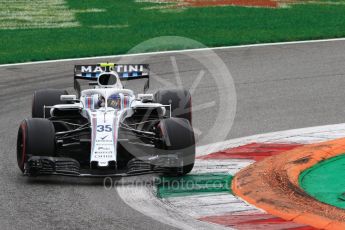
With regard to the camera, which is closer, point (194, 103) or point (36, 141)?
point (36, 141)

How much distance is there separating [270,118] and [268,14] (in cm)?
1045

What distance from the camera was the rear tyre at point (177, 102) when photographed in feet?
47.5

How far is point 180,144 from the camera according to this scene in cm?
1262

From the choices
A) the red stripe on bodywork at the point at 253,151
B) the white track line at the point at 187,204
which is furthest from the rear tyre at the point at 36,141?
the red stripe on bodywork at the point at 253,151

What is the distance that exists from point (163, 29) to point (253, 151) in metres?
10.7

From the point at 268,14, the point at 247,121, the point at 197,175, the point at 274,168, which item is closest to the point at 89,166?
the point at 197,175

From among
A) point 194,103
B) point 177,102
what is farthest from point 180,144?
point 194,103

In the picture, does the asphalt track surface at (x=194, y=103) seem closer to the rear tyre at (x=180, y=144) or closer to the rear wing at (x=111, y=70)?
the rear tyre at (x=180, y=144)

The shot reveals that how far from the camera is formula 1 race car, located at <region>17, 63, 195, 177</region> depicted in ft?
40.8

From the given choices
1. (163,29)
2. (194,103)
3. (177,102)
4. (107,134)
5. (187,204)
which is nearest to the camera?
(187,204)

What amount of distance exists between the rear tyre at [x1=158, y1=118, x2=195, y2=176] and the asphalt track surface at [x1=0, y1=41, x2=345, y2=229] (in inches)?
36.7

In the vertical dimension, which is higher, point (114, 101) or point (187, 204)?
point (114, 101)

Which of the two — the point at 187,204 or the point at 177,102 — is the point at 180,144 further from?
the point at 177,102

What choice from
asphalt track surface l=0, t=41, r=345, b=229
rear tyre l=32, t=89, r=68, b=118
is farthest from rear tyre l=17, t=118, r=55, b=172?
rear tyre l=32, t=89, r=68, b=118
